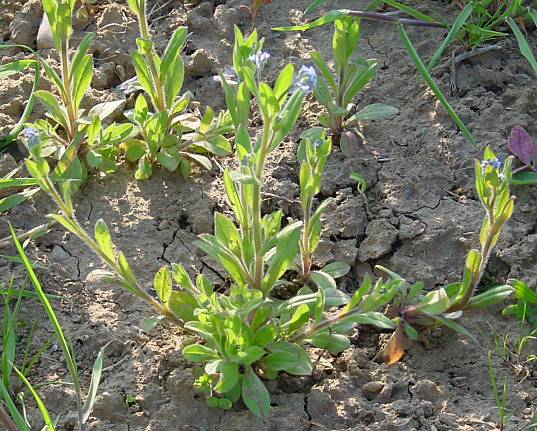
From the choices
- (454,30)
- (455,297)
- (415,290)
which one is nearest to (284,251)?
(415,290)

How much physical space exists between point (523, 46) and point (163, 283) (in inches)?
67.0

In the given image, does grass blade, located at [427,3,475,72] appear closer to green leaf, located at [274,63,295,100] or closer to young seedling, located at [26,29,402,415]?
young seedling, located at [26,29,402,415]

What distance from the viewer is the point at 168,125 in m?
3.12

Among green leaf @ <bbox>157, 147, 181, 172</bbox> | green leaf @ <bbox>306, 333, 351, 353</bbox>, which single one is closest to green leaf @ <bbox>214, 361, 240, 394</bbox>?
green leaf @ <bbox>306, 333, 351, 353</bbox>

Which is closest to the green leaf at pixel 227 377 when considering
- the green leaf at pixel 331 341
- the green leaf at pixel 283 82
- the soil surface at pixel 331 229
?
the soil surface at pixel 331 229

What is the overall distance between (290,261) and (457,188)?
93 centimetres

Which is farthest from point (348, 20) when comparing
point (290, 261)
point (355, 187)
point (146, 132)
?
point (290, 261)

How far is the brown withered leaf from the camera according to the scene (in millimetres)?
2635

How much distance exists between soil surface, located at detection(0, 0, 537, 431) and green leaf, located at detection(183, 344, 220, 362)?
0.12 meters

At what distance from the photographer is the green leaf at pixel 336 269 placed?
2725 mm

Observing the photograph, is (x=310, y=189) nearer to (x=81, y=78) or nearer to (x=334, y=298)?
(x=334, y=298)

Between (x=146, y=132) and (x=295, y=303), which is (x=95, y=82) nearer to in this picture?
(x=146, y=132)

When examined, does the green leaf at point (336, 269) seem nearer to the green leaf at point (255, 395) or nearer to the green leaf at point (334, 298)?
the green leaf at point (334, 298)

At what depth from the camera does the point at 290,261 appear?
2492 mm
